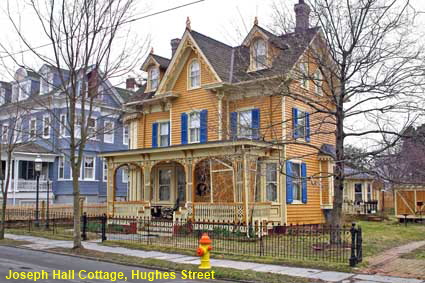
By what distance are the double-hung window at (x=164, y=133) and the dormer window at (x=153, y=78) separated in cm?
251

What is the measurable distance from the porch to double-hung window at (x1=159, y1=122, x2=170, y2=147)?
1.44 m

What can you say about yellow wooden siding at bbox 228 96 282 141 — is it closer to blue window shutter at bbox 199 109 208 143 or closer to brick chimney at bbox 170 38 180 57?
blue window shutter at bbox 199 109 208 143

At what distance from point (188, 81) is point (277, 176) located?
741cm

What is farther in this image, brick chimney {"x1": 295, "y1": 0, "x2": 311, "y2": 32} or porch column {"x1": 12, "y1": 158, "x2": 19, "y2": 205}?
porch column {"x1": 12, "y1": 158, "x2": 19, "y2": 205}

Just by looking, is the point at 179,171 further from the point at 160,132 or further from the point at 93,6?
the point at 93,6

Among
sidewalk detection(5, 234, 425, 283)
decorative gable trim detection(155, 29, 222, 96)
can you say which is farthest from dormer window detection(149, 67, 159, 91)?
sidewalk detection(5, 234, 425, 283)

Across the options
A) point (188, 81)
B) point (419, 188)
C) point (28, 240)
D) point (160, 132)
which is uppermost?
point (188, 81)

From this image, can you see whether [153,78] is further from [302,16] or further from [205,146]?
[302,16]

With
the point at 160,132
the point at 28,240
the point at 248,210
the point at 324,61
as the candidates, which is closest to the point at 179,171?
the point at 160,132

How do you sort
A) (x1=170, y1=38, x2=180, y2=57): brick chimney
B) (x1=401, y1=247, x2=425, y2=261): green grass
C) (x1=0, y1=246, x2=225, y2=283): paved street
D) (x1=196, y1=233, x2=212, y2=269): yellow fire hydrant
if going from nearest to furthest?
1. (x1=0, y1=246, x2=225, y2=283): paved street
2. (x1=196, y1=233, x2=212, y2=269): yellow fire hydrant
3. (x1=401, y1=247, x2=425, y2=261): green grass
4. (x1=170, y1=38, x2=180, y2=57): brick chimney

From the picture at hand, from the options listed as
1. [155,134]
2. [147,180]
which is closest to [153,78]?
[155,134]

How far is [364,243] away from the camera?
17875 mm

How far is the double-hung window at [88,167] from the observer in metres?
39.1

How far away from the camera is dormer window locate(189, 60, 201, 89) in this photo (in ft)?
85.1
